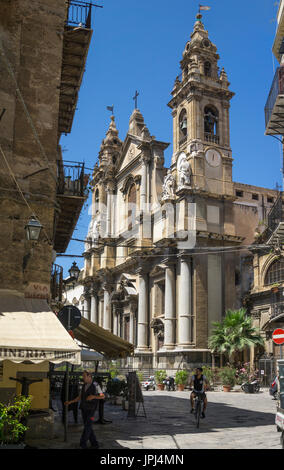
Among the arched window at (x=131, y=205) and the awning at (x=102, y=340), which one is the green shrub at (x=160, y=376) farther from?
the awning at (x=102, y=340)

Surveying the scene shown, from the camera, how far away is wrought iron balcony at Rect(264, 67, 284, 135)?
2033 centimetres

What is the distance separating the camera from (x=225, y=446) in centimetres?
1023

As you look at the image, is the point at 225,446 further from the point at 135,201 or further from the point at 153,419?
the point at 135,201

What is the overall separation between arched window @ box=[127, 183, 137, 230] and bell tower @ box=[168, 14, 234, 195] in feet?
25.4

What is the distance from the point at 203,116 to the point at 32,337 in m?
33.4

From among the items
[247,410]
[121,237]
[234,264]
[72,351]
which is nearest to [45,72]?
[72,351]

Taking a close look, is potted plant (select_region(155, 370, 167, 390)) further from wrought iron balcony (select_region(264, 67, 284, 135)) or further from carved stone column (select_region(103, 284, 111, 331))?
wrought iron balcony (select_region(264, 67, 284, 135))

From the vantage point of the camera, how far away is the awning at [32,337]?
878cm

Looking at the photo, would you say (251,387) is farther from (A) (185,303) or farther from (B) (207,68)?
(B) (207,68)

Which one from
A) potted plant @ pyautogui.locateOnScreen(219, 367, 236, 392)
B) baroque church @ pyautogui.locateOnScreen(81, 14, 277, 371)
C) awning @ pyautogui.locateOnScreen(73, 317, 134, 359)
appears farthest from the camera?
baroque church @ pyautogui.locateOnScreen(81, 14, 277, 371)

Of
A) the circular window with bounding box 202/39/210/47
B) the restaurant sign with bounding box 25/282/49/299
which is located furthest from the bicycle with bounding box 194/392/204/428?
the circular window with bounding box 202/39/210/47

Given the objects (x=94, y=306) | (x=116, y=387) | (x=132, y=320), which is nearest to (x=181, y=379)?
(x=116, y=387)

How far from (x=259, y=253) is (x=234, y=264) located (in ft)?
10.6

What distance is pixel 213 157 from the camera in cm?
3916
